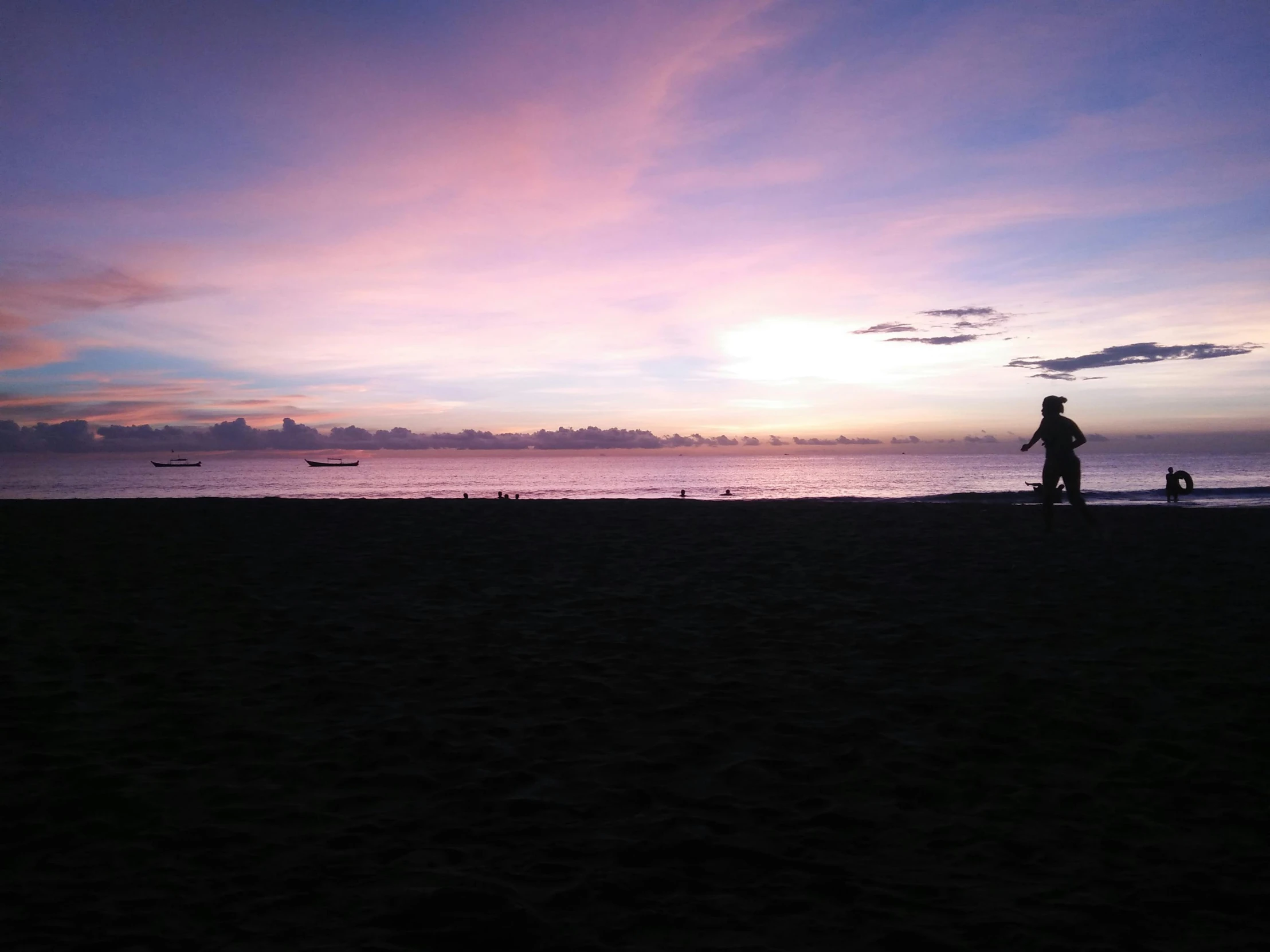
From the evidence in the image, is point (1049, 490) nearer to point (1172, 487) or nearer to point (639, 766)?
point (639, 766)

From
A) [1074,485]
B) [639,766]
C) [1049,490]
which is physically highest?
[1074,485]

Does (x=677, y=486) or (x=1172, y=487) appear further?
(x=677, y=486)

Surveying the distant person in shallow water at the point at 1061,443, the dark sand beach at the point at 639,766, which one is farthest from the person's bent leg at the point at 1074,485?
the dark sand beach at the point at 639,766

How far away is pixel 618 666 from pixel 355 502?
2591 centimetres

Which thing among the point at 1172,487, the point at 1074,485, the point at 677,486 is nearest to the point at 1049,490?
the point at 1074,485

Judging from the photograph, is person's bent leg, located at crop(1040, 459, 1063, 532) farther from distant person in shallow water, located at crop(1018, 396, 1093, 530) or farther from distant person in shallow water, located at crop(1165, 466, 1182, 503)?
distant person in shallow water, located at crop(1165, 466, 1182, 503)

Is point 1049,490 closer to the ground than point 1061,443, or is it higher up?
closer to the ground

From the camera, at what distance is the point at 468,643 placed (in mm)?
8984

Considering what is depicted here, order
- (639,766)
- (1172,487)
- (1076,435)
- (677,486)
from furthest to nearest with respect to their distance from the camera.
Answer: (677,486), (1172,487), (1076,435), (639,766)

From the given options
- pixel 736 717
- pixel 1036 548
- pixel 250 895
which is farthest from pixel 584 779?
pixel 1036 548

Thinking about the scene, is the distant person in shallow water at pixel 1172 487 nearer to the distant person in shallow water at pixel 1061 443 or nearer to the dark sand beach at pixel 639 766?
the distant person in shallow water at pixel 1061 443

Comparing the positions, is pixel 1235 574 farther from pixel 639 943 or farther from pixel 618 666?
pixel 639 943

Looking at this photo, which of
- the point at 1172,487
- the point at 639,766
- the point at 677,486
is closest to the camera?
the point at 639,766

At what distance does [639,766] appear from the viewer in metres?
5.48
